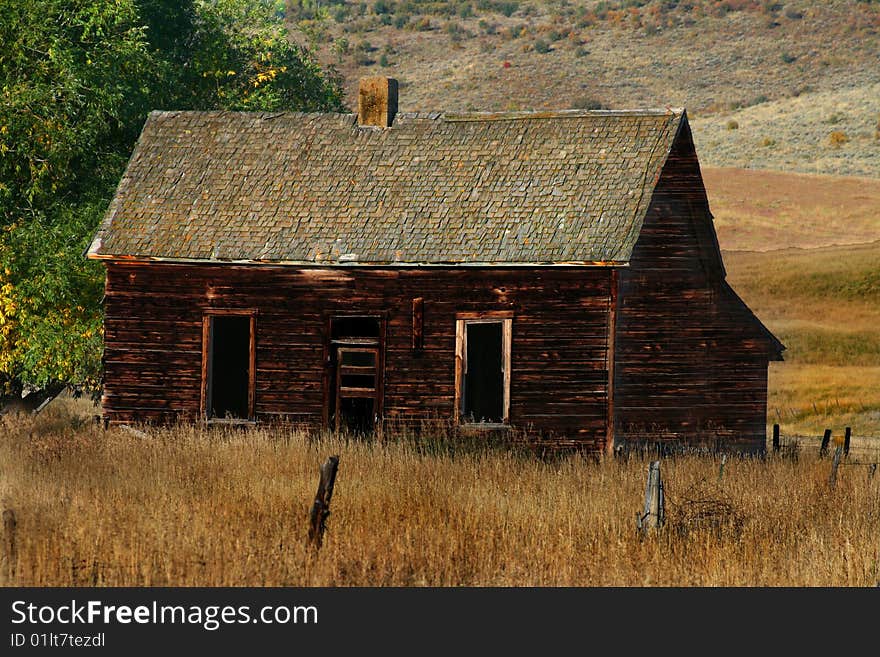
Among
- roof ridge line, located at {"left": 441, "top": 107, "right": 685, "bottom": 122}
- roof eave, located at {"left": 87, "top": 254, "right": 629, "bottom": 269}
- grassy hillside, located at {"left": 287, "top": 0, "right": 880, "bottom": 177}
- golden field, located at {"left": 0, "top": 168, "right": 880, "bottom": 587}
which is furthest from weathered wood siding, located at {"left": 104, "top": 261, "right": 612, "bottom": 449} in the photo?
grassy hillside, located at {"left": 287, "top": 0, "right": 880, "bottom": 177}

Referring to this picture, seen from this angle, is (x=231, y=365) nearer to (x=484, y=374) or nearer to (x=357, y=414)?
(x=357, y=414)

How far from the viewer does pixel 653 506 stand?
46.0ft

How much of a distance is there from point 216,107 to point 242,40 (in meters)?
3.73

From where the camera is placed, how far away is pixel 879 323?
49969mm

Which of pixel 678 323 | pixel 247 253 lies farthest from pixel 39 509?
pixel 678 323

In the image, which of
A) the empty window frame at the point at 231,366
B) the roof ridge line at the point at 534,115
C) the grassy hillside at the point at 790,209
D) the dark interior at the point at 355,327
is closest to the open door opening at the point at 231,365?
the empty window frame at the point at 231,366

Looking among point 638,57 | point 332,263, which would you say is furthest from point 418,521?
point 638,57

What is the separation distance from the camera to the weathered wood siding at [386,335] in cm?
2234

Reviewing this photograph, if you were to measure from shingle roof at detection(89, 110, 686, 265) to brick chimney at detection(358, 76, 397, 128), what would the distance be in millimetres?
193

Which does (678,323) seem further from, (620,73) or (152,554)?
(620,73)

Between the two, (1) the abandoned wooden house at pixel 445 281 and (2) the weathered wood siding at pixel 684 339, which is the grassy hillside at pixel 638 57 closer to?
(2) the weathered wood siding at pixel 684 339

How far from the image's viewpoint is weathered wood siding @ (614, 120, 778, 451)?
2280 centimetres

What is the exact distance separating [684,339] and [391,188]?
5.00m

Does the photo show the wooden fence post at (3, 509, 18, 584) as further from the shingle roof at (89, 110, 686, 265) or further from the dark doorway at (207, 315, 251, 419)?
the dark doorway at (207, 315, 251, 419)
